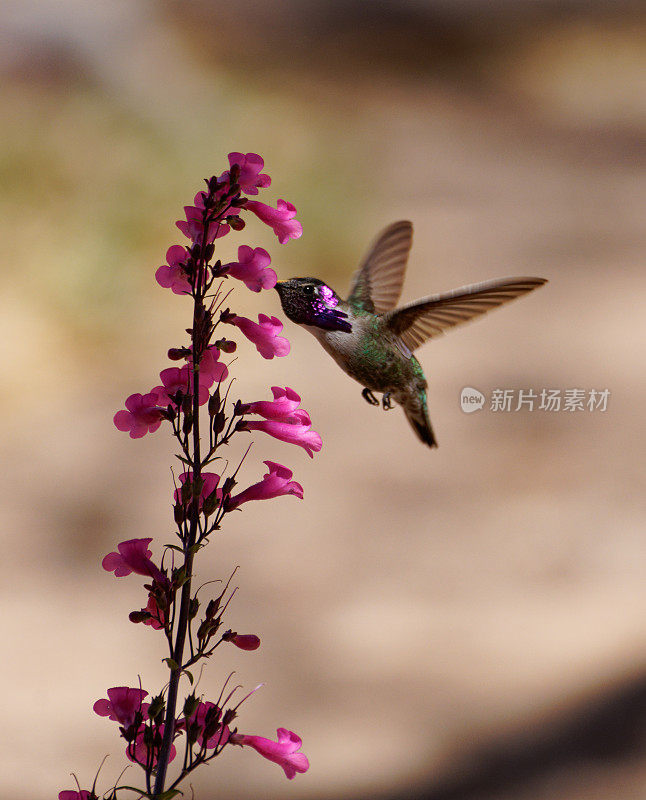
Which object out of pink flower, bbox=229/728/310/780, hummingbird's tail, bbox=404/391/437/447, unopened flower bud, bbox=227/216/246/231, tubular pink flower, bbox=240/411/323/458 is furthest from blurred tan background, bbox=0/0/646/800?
unopened flower bud, bbox=227/216/246/231

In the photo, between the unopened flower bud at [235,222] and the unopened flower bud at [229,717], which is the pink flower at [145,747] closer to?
the unopened flower bud at [229,717]

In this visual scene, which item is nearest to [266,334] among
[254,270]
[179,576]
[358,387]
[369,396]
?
[254,270]

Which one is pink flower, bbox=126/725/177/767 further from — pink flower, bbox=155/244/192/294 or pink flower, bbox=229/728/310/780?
pink flower, bbox=155/244/192/294

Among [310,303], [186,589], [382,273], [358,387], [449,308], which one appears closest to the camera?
[186,589]

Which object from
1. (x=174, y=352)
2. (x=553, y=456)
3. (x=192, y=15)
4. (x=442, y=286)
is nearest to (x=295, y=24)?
(x=192, y=15)

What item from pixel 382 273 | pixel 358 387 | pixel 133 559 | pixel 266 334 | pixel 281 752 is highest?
pixel 358 387

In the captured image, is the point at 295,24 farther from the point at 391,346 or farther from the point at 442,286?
the point at 391,346

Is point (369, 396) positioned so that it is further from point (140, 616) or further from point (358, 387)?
point (358, 387)
